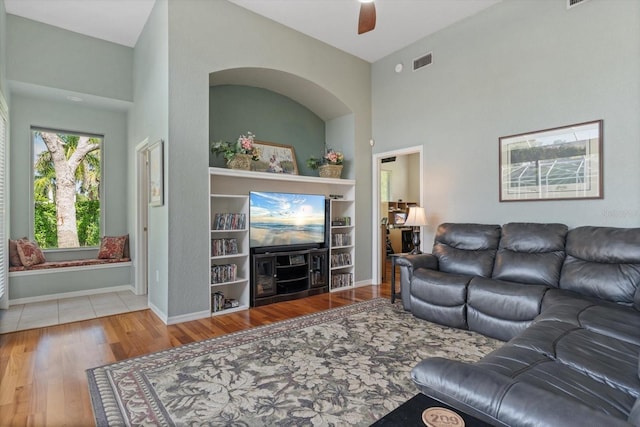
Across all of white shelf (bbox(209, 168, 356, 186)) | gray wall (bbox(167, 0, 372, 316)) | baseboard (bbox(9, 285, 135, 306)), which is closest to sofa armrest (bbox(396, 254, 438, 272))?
white shelf (bbox(209, 168, 356, 186))

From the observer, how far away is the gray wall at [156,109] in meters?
3.72

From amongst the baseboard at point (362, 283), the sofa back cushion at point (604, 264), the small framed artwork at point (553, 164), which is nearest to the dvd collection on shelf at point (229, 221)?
the baseboard at point (362, 283)

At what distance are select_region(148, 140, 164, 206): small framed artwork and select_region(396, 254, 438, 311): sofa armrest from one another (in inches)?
112

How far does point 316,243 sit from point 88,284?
3.37 m

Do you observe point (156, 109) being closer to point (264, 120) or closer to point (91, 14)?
point (91, 14)

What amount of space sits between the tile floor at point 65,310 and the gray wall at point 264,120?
7.16ft

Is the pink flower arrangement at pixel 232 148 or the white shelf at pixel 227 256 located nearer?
the white shelf at pixel 227 256

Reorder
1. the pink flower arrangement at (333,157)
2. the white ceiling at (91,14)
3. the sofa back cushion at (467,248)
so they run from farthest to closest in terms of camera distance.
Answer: the pink flower arrangement at (333,157)
the white ceiling at (91,14)
the sofa back cushion at (467,248)

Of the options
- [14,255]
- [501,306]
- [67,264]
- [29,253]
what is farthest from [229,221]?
[501,306]

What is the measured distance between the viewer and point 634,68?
3.12 m

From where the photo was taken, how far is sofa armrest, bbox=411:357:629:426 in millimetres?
959

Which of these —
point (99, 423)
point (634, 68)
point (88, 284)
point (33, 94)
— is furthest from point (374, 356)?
point (33, 94)

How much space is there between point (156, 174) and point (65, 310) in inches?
79.6

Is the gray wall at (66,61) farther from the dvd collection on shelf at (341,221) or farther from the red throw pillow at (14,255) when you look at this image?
the dvd collection on shelf at (341,221)
